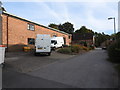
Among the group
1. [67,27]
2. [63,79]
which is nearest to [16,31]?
[63,79]

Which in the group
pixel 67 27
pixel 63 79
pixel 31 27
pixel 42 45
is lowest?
pixel 63 79

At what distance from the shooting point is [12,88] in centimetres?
412

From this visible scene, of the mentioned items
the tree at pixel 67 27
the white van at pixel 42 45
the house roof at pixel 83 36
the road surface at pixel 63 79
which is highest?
the tree at pixel 67 27

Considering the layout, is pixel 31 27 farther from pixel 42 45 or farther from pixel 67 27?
pixel 67 27

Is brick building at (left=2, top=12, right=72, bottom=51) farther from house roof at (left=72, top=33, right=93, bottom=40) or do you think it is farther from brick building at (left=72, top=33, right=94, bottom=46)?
house roof at (left=72, top=33, right=93, bottom=40)

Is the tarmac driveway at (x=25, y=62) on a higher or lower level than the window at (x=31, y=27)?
lower

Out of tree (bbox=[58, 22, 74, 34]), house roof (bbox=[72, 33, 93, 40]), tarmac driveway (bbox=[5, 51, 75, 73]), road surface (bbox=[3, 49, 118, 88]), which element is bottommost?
road surface (bbox=[3, 49, 118, 88])

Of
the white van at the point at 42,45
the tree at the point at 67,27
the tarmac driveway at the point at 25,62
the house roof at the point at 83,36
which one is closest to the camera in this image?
the tarmac driveway at the point at 25,62

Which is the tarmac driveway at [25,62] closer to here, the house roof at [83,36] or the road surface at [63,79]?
the road surface at [63,79]

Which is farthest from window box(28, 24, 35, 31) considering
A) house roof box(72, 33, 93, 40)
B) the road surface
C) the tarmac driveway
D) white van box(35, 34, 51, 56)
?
house roof box(72, 33, 93, 40)

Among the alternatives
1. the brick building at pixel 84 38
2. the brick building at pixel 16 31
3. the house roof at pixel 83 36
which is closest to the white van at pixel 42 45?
the brick building at pixel 16 31

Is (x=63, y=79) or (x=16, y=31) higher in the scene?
(x=16, y=31)

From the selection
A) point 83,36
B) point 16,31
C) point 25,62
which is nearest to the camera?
point 25,62

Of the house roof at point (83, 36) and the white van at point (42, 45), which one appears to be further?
the house roof at point (83, 36)
